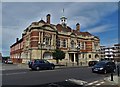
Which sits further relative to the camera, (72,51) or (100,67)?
(72,51)

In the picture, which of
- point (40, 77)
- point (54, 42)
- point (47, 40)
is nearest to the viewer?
point (40, 77)

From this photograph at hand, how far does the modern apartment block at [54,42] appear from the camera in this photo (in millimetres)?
53344

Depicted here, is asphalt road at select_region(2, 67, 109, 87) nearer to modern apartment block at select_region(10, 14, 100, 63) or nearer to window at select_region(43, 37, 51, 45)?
modern apartment block at select_region(10, 14, 100, 63)

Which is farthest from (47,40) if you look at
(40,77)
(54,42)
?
(40,77)

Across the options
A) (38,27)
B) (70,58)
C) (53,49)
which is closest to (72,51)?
(70,58)

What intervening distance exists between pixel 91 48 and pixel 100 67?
48.7m

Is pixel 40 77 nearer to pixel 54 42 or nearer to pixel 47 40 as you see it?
pixel 47 40

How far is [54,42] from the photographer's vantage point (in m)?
57.8

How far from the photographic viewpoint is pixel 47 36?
55500mm

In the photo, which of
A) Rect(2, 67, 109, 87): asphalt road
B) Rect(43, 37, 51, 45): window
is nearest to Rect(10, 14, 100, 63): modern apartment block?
Rect(43, 37, 51, 45): window

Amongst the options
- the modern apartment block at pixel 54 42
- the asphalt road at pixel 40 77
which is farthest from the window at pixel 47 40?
the asphalt road at pixel 40 77

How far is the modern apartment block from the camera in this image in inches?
2100

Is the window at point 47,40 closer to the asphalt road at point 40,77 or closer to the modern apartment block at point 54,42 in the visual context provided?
the modern apartment block at point 54,42

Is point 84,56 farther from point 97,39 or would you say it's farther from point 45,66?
point 45,66
